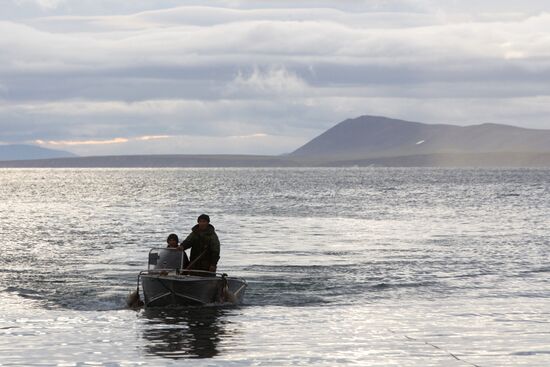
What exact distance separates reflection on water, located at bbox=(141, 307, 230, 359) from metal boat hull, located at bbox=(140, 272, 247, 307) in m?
0.25

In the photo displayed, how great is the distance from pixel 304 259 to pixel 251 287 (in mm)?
11149

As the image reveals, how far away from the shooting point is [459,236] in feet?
202

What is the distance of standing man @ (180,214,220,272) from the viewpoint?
1184 inches

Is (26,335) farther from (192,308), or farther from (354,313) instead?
(354,313)

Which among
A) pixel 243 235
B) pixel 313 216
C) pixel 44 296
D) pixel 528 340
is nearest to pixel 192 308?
pixel 44 296

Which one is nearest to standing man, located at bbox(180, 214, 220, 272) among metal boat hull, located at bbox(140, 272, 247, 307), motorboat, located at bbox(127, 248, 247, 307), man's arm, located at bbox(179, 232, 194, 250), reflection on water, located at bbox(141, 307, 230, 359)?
man's arm, located at bbox(179, 232, 194, 250)

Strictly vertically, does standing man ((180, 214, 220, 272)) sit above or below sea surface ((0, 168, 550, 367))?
above

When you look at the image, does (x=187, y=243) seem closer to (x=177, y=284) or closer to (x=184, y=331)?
(x=177, y=284)

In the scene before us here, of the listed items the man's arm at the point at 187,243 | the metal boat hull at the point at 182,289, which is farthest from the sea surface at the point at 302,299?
the man's arm at the point at 187,243

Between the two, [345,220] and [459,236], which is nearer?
[459,236]

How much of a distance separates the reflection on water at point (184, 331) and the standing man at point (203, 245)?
1405mm

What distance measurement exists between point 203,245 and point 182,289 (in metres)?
1.50

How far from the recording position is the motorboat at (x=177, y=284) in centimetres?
2955

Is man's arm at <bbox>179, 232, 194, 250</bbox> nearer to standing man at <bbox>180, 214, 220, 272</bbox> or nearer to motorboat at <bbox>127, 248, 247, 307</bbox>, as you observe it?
standing man at <bbox>180, 214, 220, 272</bbox>
